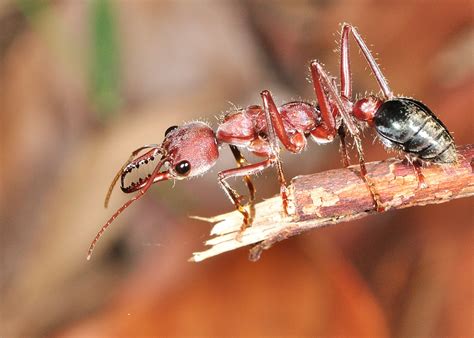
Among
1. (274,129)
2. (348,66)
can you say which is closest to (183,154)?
(274,129)

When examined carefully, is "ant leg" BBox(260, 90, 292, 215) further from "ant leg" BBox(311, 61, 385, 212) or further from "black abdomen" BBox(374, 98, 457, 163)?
"black abdomen" BBox(374, 98, 457, 163)

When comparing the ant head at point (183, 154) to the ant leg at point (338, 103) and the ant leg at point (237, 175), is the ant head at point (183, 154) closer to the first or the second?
the ant leg at point (237, 175)

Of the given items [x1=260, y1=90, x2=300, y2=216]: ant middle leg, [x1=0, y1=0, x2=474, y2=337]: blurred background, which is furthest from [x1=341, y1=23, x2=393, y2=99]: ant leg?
[x1=0, y1=0, x2=474, y2=337]: blurred background

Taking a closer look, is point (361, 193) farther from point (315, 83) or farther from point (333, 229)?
point (333, 229)

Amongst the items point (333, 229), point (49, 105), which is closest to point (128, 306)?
point (333, 229)

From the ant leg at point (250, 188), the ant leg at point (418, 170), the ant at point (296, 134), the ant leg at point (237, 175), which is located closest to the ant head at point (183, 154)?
the ant at point (296, 134)

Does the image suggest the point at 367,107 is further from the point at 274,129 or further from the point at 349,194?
the point at 349,194
